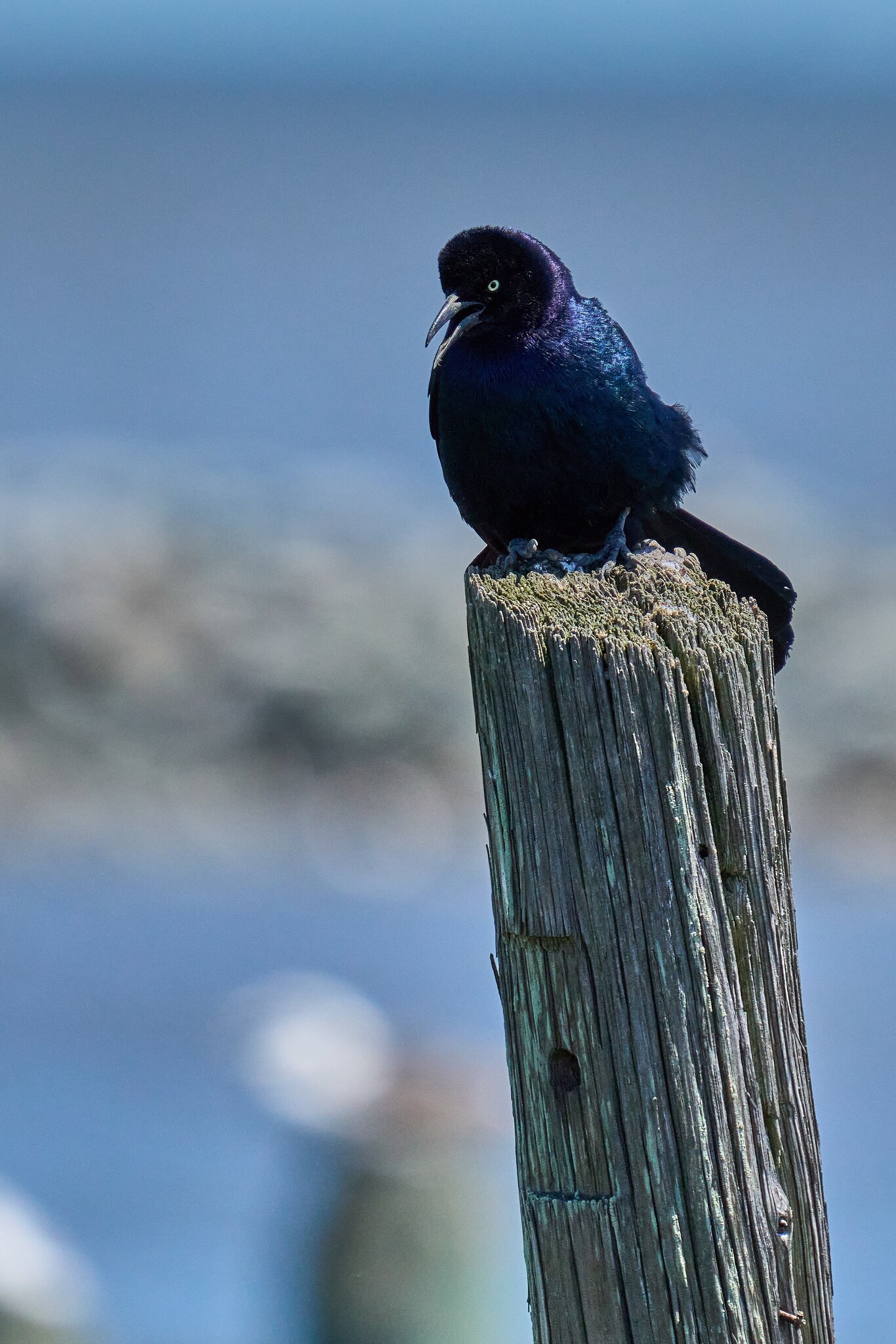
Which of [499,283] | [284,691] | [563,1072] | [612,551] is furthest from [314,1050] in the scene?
[284,691]

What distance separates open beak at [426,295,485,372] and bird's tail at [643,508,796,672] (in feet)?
2.08

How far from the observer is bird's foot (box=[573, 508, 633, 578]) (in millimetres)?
3244

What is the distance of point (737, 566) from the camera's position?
351cm

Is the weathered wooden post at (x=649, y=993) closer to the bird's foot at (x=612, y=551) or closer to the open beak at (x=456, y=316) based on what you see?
the bird's foot at (x=612, y=551)

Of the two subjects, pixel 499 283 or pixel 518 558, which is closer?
pixel 518 558

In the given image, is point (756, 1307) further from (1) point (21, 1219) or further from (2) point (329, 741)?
(2) point (329, 741)

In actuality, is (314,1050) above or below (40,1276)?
above

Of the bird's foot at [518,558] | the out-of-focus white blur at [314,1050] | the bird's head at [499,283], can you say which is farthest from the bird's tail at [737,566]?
the out-of-focus white blur at [314,1050]

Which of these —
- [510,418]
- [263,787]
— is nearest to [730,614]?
[510,418]

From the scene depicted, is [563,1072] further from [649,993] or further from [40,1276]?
[40,1276]

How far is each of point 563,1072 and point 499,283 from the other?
2.24 meters

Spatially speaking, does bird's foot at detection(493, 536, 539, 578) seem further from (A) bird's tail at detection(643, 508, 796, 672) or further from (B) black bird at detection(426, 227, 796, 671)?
(A) bird's tail at detection(643, 508, 796, 672)

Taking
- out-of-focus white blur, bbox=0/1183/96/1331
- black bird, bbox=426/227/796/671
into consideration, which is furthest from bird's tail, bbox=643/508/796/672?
out-of-focus white blur, bbox=0/1183/96/1331

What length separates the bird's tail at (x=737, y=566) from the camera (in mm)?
3357
